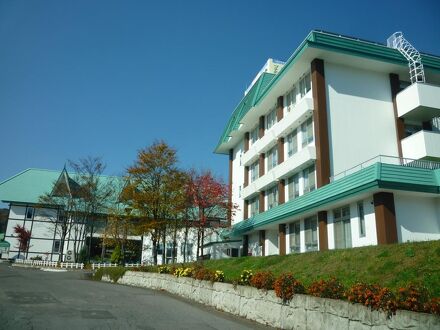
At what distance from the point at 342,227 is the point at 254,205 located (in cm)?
1594

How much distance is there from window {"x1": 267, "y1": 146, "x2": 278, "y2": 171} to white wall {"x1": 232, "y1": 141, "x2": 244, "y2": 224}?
7310mm

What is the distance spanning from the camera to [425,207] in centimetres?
2281

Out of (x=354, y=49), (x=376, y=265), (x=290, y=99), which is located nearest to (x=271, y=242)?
(x=290, y=99)

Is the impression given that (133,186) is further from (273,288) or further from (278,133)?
(273,288)

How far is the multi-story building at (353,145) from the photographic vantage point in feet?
71.3

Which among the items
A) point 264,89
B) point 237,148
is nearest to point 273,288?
point 264,89

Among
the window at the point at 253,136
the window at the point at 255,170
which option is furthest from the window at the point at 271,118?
the window at the point at 255,170

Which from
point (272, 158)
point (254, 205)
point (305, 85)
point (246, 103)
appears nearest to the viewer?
point (305, 85)

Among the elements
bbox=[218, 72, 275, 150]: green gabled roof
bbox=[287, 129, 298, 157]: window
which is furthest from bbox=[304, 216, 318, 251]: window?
bbox=[218, 72, 275, 150]: green gabled roof

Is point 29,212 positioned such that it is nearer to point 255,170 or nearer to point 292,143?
point 255,170

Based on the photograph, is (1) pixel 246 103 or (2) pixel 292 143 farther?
(1) pixel 246 103

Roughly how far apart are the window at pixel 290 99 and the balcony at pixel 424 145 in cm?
903

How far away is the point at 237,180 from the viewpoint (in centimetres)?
4506

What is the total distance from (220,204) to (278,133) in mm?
8651
